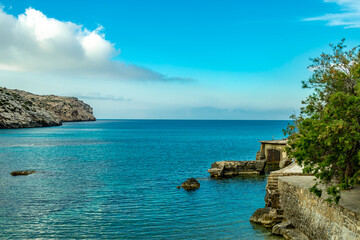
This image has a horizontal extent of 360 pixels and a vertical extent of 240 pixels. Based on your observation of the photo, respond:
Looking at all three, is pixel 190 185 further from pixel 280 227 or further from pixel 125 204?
pixel 280 227

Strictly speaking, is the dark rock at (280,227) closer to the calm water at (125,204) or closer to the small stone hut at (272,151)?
the calm water at (125,204)

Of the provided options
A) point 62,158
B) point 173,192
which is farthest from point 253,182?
point 62,158

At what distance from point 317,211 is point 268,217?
5291mm

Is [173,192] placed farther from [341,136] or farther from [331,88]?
[341,136]

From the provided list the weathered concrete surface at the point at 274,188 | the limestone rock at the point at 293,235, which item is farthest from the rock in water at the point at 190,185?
the limestone rock at the point at 293,235

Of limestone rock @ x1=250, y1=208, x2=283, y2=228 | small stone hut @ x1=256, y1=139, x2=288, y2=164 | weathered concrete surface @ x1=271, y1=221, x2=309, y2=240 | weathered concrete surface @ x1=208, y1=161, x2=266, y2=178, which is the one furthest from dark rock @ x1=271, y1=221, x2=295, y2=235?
small stone hut @ x1=256, y1=139, x2=288, y2=164

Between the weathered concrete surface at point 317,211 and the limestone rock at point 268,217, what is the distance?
1.88ft

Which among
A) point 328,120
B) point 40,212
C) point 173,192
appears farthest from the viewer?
point 173,192

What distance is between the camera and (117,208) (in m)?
27.9

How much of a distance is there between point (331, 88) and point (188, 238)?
14.7 m

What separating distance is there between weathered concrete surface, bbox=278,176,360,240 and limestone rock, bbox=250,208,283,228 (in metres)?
0.57

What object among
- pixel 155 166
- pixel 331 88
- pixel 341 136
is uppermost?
pixel 331 88

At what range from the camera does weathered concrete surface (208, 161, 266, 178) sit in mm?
44312

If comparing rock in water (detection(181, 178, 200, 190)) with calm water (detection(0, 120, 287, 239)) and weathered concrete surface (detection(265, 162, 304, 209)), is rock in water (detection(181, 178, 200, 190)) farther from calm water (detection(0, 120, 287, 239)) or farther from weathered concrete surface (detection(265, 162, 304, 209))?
weathered concrete surface (detection(265, 162, 304, 209))
